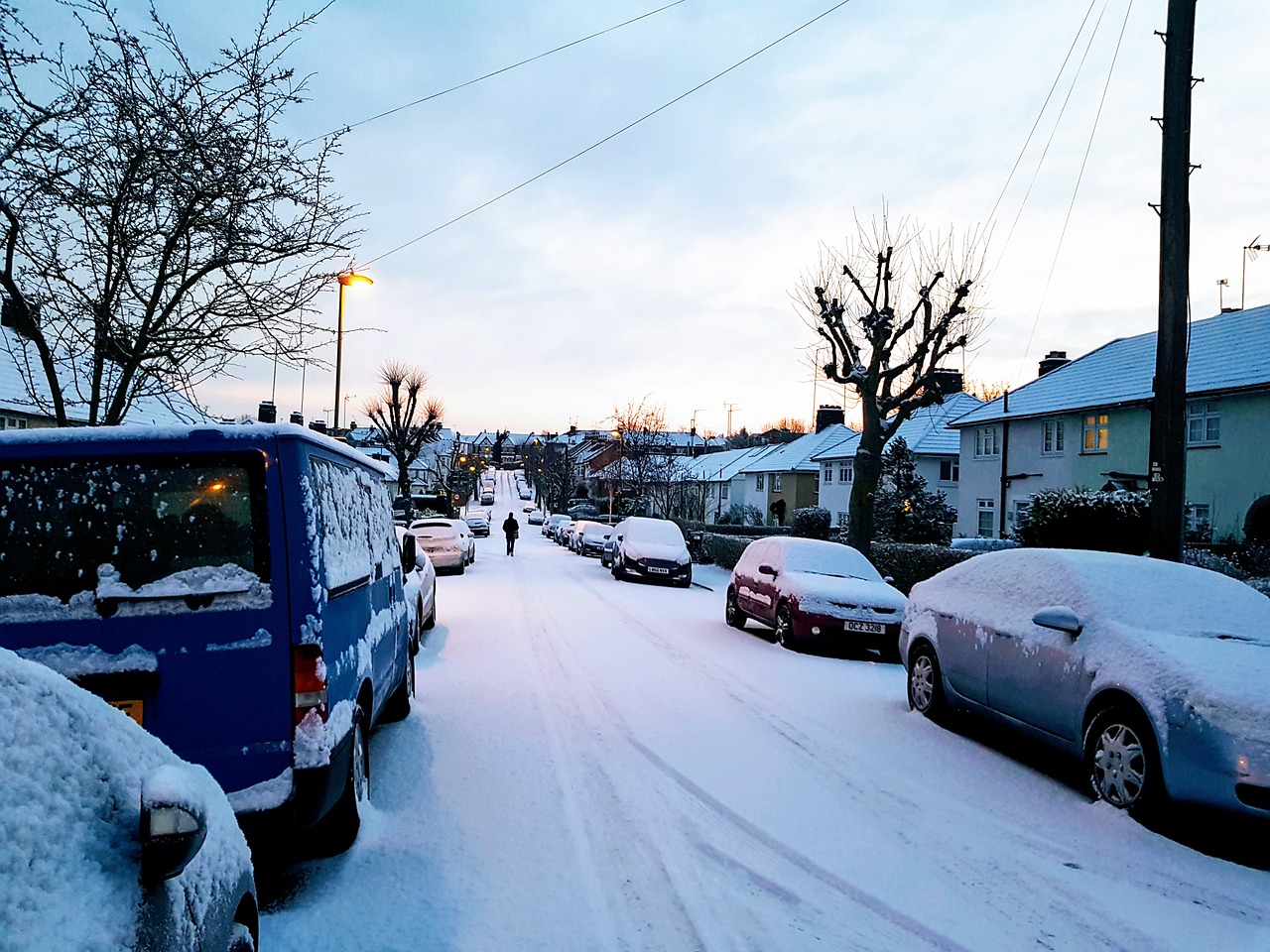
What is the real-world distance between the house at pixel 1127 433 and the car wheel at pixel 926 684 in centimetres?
1463

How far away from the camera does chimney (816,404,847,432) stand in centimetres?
6219

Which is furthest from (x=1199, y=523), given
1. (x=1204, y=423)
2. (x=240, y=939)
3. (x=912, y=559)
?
(x=240, y=939)

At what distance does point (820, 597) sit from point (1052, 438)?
22.5 m

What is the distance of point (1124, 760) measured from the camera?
5.41 meters

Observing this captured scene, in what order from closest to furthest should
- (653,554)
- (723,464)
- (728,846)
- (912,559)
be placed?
(728,846), (912,559), (653,554), (723,464)

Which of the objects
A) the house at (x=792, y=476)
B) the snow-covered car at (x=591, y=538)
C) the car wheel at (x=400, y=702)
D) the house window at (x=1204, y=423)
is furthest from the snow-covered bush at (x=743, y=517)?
the car wheel at (x=400, y=702)

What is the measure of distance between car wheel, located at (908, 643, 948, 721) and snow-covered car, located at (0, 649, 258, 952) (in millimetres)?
6828

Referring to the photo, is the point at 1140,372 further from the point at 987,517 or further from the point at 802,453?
the point at 802,453

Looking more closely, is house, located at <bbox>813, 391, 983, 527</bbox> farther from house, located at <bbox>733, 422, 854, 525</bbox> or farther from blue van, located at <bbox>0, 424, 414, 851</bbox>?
blue van, located at <bbox>0, 424, 414, 851</bbox>

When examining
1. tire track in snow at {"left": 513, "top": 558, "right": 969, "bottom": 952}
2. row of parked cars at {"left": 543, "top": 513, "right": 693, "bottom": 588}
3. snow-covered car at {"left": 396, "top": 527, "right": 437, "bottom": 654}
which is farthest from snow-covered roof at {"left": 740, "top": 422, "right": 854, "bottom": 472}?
tire track in snow at {"left": 513, "top": 558, "right": 969, "bottom": 952}

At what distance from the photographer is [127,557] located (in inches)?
150

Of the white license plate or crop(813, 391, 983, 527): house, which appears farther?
crop(813, 391, 983, 527): house

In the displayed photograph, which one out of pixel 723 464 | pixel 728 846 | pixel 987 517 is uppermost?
pixel 723 464

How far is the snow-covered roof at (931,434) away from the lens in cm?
4488
